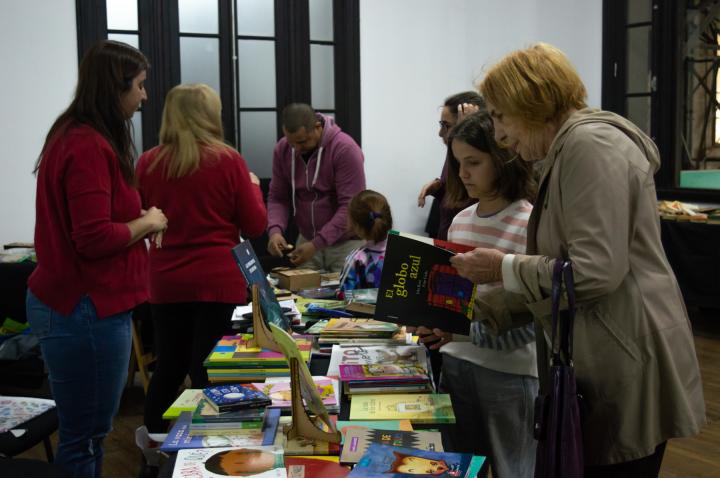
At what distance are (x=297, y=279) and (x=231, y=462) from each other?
1.73 metres

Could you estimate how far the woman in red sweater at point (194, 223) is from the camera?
271cm

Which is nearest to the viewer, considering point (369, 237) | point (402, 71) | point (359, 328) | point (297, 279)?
point (359, 328)

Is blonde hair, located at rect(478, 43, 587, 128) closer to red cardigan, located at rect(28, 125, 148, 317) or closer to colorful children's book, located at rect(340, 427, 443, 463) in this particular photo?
colorful children's book, located at rect(340, 427, 443, 463)

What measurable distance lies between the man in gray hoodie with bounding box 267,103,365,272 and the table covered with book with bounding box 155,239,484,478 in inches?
56.0

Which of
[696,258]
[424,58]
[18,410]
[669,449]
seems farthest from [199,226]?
[696,258]

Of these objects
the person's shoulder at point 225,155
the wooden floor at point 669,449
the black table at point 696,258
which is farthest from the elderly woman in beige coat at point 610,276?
the black table at point 696,258

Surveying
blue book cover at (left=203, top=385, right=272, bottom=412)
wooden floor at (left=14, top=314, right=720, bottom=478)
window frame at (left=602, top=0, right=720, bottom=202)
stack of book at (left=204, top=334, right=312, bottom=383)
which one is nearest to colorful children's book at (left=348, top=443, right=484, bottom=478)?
blue book cover at (left=203, top=385, right=272, bottom=412)

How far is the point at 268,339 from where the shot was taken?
6.53ft

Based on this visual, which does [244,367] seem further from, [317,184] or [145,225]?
[317,184]

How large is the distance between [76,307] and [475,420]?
1.08 meters

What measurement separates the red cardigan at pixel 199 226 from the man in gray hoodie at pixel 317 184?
2.55ft

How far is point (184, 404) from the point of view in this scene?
1.74 meters

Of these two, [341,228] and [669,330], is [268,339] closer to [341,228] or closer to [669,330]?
[669,330]

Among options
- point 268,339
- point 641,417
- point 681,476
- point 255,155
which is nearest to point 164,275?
point 268,339
